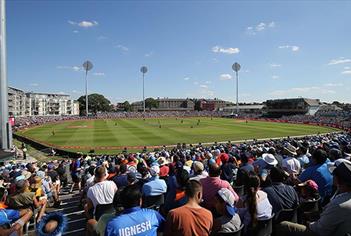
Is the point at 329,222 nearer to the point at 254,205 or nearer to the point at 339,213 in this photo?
the point at 339,213

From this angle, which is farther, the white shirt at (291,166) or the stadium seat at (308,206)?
the white shirt at (291,166)

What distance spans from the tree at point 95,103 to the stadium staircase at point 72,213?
156414 millimetres

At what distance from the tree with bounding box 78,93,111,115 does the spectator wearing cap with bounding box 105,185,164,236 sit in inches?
6543

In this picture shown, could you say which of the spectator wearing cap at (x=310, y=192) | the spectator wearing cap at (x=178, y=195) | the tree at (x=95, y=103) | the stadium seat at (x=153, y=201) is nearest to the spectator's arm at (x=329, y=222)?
the spectator wearing cap at (x=310, y=192)

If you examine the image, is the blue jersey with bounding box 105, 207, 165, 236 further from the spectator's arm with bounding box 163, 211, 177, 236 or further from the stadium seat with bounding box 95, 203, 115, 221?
the stadium seat with bounding box 95, 203, 115, 221

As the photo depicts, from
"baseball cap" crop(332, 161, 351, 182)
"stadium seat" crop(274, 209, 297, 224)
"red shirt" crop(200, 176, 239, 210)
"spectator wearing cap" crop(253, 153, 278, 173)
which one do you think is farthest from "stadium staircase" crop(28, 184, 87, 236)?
"baseball cap" crop(332, 161, 351, 182)

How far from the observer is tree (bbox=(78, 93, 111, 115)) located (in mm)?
164113

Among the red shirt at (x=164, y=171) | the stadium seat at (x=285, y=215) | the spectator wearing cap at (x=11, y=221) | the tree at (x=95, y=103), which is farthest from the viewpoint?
the tree at (x=95, y=103)

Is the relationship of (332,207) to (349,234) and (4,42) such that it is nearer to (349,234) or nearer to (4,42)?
(349,234)

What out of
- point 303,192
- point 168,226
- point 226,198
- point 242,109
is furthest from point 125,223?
point 242,109

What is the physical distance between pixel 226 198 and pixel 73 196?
34.3ft

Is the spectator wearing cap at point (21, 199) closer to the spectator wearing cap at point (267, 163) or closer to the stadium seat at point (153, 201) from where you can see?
the stadium seat at point (153, 201)

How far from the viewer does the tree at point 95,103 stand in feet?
538

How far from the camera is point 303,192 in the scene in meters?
5.41
